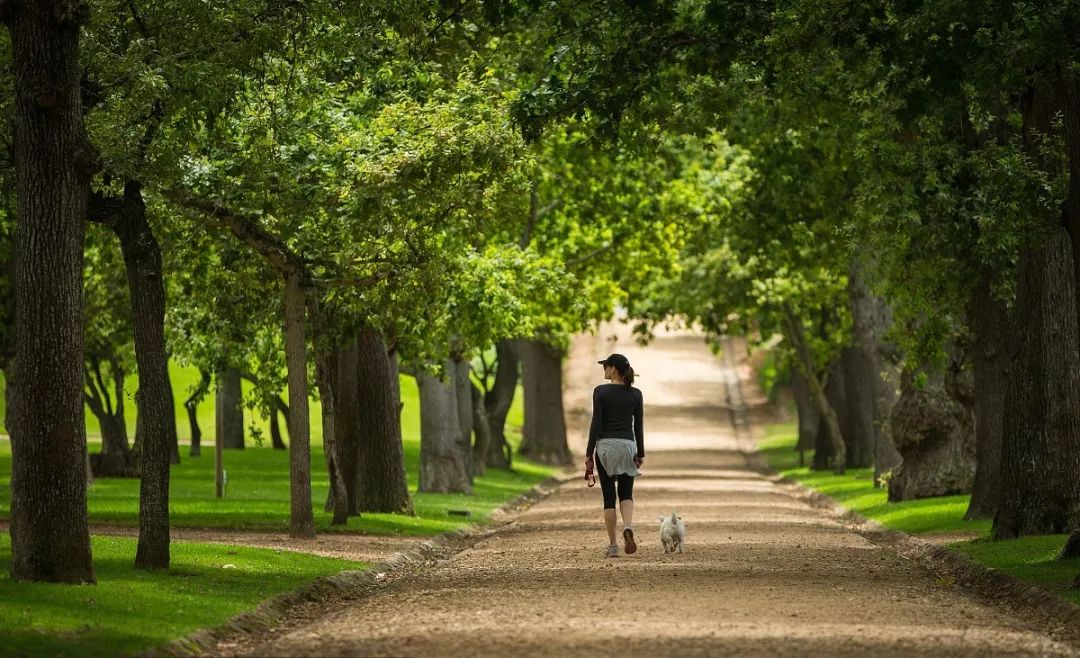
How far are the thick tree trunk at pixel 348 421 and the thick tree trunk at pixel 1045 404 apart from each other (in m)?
9.97

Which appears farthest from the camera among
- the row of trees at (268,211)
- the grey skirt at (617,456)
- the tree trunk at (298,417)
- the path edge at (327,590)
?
the tree trunk at (298,417)

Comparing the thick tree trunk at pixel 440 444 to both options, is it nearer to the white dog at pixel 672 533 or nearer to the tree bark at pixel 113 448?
the tree bark at pixel 113 448

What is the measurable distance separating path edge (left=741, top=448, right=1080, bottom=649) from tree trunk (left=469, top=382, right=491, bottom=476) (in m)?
15.9

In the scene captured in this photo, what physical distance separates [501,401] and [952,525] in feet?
86.7

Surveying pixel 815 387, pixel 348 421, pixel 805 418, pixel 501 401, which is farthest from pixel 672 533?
pixel 805 418

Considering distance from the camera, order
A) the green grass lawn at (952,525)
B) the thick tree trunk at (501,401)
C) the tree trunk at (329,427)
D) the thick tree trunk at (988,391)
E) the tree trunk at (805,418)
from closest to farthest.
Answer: the green grass lawn at (952,525), the tree trunk at (329,427), the thick tree trunk at (988,391), the thick tree trunk at (501,401), the tree trunk at (805,418)

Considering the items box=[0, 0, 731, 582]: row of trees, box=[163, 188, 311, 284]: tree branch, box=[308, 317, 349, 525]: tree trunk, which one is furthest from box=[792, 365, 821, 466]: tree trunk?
box=[163, 188, 311, 284]: tree branch

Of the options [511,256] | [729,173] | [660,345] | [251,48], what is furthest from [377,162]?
[660,345]

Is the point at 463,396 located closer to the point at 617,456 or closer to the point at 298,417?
the point at 298,417

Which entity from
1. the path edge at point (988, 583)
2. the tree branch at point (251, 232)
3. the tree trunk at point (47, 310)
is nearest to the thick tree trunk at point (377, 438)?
the tree branch at point (251, 232)

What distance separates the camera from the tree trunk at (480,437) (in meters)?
44.7

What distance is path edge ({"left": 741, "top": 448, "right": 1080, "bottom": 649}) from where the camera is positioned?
14320 millimetres

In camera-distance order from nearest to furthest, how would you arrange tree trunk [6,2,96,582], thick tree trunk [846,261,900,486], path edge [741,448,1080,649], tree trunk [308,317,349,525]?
path edge [741,448,1080,649] → tree trunk [6,2,96,582] → tree trunk [308,317,349,525] → thick tree trunk [846,261,900,486]

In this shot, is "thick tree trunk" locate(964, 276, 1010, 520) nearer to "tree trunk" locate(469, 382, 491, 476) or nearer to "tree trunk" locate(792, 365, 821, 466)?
"tree trunk" locate(469, 382, 491, 476)
